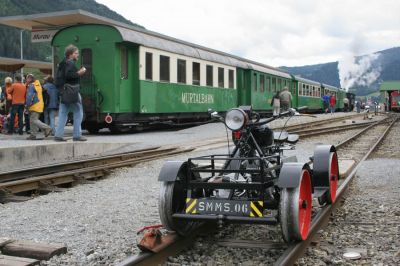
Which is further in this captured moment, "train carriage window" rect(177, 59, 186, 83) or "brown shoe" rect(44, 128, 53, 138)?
"train carriage window" rect(177, 59, 186, 83)

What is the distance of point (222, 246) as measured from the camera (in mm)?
4277

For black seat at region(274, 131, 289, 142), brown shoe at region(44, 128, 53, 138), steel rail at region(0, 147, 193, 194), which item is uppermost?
black seat at region(274, 131, 289, 142)

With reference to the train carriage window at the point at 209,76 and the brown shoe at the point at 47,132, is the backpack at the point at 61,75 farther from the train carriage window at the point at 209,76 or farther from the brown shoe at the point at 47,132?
the train carriage window at the point at 209,76

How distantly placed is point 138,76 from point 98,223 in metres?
10.6

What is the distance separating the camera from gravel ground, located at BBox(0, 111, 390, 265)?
4.00m

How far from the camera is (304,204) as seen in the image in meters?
4.28

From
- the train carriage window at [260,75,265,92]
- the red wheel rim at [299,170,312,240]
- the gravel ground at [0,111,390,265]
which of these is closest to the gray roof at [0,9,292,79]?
the train carriage window at [260,75,265,92]

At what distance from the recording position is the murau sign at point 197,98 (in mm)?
17775

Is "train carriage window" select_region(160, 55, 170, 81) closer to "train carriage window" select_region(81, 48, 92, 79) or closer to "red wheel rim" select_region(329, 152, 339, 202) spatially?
"train carriage window" select_region(81, 48, 92, 79)

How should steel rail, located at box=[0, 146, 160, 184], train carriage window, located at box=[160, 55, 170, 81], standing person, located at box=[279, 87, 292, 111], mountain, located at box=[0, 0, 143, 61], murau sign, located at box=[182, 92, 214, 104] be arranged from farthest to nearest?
mountain, located at box=[0, 0, 143, 61], standing person, located at box=[279, 87, 292, 111], murau sign, located at box=[182, 92, 214, 104], train carriage window, located at box=[160, 55, 170, 81], steel rail, located at box=[0, 146, 160, 184]

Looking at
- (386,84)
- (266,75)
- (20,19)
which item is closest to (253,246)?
(20,19)

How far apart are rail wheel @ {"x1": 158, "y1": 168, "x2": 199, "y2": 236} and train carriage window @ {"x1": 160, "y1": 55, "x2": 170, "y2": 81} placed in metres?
12.1

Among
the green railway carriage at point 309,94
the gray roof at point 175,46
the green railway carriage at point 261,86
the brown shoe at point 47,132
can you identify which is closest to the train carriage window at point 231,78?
the gray roof at point 175,46

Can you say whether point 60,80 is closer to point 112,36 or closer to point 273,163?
point 112,36
